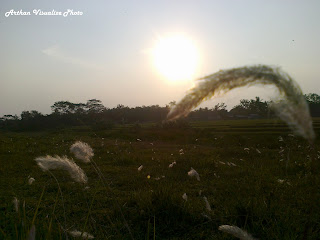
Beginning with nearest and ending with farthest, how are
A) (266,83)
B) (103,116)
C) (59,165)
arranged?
1. (266,83)
2. (59,165)
3. (103,116)

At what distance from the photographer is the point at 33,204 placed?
4590mm

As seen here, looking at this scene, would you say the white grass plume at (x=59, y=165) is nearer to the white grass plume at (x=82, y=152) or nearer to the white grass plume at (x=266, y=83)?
the white grass plume at (x=82, y=152)

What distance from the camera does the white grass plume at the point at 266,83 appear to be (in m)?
1.24

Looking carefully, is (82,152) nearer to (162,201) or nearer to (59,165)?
(59,165)

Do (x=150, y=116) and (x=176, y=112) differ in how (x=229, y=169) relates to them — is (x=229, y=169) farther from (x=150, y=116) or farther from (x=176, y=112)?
(x=150, y=116)

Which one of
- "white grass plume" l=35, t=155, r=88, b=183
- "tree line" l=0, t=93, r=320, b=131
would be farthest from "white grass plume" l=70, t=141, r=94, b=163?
"tree line" l=0, t=93, r=320, b=131

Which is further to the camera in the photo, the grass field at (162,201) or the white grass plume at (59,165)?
the grass field at (162,201)

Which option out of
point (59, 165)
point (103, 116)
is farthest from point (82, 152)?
point (103, 116)

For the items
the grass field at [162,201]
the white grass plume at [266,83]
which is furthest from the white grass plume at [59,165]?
the white grass plume at [266,83]

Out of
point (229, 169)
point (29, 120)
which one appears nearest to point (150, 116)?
point (29, 120)

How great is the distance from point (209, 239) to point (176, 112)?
2.55 metres

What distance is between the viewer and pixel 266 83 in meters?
1.28

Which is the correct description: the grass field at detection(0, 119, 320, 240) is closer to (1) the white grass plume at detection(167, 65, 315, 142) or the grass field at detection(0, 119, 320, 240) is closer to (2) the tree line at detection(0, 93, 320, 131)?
(1) the white grass plume at detection(167, 65, 315, 142)

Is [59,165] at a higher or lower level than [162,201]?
higher
